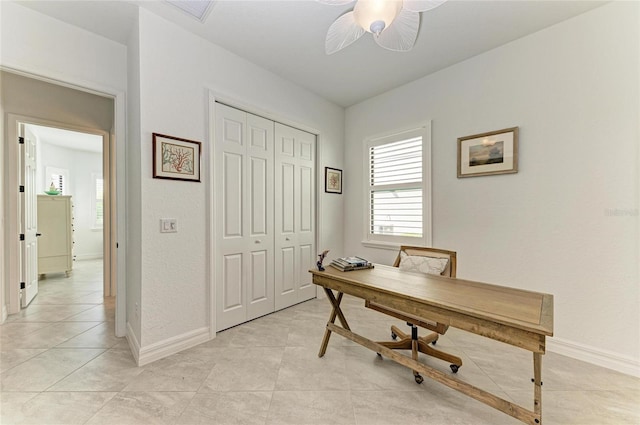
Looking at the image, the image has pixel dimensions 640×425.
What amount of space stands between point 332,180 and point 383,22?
2.46 m

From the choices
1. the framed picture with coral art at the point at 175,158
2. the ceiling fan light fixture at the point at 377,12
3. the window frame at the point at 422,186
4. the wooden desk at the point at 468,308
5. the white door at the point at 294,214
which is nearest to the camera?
the wooden desk at the point at 468,308

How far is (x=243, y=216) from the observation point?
9.05 ft

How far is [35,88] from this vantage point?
9.24 ft

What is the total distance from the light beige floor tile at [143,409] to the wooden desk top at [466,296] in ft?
4.02

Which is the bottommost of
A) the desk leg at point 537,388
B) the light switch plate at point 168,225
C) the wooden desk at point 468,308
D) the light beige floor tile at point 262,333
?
the light beige floor tile at point 262,333

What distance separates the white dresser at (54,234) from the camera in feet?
14.6

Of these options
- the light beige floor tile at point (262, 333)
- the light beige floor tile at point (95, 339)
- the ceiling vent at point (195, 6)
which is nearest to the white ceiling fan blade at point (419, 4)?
the ceiling vent at point (195, 6)

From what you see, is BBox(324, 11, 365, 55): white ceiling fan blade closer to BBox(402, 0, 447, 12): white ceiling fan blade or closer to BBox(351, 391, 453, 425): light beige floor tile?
BBox(402, 0, 447, 12): white ceiling fan blade

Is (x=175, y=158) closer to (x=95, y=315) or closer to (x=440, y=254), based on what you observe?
(x=95, y=315)

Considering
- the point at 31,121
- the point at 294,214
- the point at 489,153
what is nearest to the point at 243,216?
the point at 294,214

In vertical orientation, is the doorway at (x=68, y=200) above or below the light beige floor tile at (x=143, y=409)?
above

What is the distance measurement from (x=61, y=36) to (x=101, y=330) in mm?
2712

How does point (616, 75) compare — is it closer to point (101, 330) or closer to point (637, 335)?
point (637, 335)

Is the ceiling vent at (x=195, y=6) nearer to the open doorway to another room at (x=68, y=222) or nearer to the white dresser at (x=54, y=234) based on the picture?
the open doorway to another room at (x=68, y=222)
